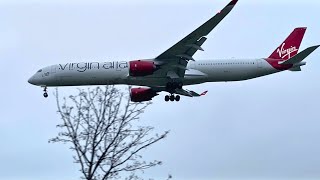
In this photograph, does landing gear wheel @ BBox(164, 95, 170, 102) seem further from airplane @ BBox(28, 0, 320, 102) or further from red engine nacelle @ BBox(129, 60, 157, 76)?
red engine nacelle @ BBox(129, 60, 157, 76)

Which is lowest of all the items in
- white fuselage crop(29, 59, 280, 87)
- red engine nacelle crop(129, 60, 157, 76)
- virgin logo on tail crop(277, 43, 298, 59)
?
red engine nacelle crop(129, 60, 157, 76)

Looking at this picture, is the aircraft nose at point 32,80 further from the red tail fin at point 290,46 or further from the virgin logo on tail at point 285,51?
the virgin logo on tail at point 285,51

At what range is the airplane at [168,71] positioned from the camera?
190 ft

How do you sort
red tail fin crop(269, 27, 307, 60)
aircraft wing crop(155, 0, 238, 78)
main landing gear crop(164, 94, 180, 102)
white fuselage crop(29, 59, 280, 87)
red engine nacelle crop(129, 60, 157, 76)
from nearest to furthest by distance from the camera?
aircraft wing crop(155, 0, 238, 78), red engine nacelle crop(129, 60, 157, 76), white fuselage crop(29, 59, 280, 87), main landing gear crop(164, 94, 180, 102), red tail fin crop(269, 27, 307, 60)

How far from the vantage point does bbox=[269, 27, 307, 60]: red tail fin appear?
2601 inches

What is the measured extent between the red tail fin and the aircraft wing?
10.4 meters

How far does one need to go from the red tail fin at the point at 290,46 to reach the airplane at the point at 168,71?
2870 mm

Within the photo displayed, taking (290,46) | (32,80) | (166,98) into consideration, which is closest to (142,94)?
(166,98)

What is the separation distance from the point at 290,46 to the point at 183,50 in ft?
44.6

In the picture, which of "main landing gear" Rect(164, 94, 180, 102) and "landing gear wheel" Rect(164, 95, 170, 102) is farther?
"landing gear wheel" Rect(164, 95, 170, 102)

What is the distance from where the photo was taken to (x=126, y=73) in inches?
2325

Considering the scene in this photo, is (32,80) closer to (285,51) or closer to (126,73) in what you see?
(126,73)

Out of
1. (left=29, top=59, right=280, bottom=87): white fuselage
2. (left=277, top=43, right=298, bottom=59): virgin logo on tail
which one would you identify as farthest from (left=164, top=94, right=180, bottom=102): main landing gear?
(left=277, top=43, right=298, bottom=59): virgin logo on tail

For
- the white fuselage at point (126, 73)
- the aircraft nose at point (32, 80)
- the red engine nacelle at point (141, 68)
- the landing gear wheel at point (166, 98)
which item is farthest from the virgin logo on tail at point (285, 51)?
the aircraft nose at point (32, 80)
